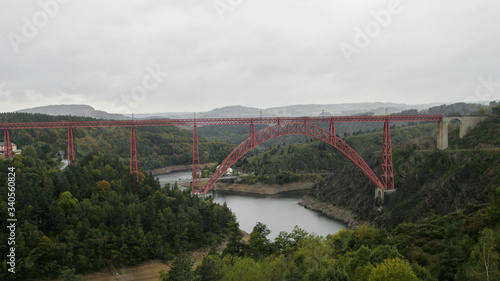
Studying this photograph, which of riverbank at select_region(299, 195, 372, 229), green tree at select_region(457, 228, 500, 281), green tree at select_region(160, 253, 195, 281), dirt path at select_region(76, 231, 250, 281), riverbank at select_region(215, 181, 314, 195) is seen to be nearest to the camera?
green tree at select_region(457, 228, 500, 281)

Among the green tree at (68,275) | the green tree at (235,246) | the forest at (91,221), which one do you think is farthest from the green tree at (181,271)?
the forest at (91,221)

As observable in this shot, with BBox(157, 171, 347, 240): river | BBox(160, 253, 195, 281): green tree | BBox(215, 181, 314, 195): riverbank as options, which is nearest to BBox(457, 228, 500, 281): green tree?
BBox(160, 253, 195, 281): green tree

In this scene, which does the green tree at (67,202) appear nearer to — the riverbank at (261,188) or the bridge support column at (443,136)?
the bridge support column at (443,136)

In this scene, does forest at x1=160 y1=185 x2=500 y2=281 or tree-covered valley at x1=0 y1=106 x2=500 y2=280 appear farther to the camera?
tree-covered valley at x1=0 y1=106 x2=500 y2=280

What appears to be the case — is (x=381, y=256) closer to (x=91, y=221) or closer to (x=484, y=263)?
(x=484, y=263)

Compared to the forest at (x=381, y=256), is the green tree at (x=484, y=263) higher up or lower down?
higher up

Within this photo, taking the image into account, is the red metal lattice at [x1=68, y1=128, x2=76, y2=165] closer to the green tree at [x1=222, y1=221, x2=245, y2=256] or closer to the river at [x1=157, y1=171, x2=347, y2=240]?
the river at [x1=157, y1=171, x2=347, y2=240]
